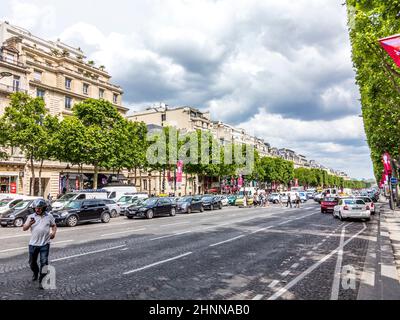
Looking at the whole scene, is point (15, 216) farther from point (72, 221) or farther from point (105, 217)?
point (105, 217)

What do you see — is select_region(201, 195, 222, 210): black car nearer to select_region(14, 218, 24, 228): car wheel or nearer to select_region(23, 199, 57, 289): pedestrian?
select_region(14, 218, 24, 228): car wheel

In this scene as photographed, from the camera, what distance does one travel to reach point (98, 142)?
3612 centimetres

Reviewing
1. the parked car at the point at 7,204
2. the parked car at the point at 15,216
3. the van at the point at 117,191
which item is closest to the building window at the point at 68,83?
the van at the point at 117,191

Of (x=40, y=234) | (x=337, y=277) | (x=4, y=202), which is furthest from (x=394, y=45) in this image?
(x=4, y=202)

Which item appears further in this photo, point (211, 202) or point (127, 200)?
point (211, 202)

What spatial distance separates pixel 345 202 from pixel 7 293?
22.0 meters

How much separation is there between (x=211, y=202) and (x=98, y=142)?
47.8 feet

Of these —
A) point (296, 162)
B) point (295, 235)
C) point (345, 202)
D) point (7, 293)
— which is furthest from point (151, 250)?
point (296, 162)

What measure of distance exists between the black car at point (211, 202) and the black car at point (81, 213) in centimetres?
1580

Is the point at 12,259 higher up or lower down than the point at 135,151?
lower down

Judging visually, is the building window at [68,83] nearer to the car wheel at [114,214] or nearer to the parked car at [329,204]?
the car wheel at [114,214]
